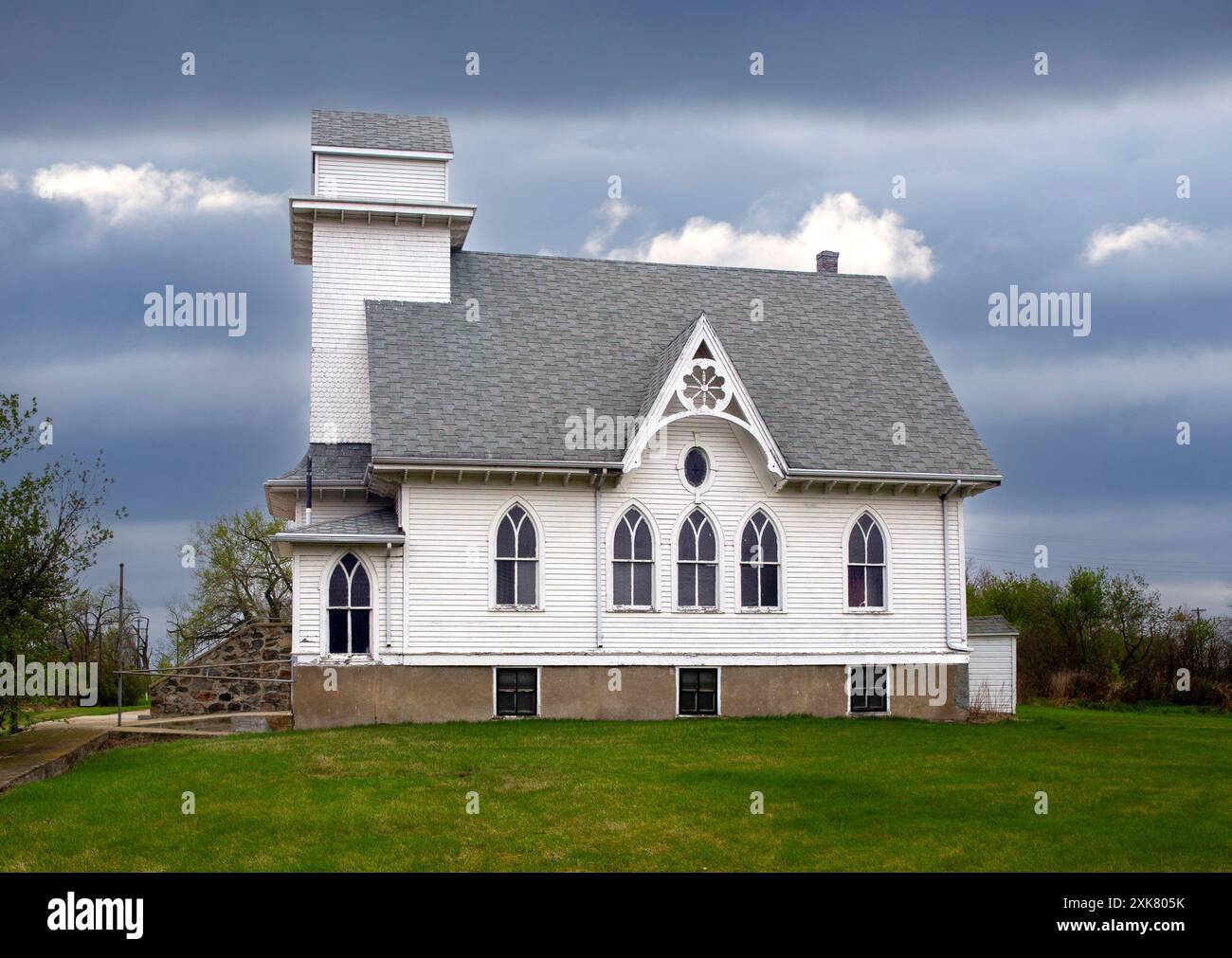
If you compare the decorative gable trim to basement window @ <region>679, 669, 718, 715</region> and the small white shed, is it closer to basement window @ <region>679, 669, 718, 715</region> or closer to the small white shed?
basement window @ <region>679, 669, 718, 715</region>

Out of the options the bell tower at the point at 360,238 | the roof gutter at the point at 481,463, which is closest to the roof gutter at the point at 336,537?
the roof gutter at the point at 481,463

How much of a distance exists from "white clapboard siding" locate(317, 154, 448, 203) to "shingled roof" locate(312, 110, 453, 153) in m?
0.34

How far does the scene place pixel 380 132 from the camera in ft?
107

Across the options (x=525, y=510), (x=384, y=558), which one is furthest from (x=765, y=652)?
(x=384, y=558)

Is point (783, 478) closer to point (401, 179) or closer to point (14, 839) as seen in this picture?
point (401, 179)

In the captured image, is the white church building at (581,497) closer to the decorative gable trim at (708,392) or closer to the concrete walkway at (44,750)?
the decorative gable trim at (708,392)

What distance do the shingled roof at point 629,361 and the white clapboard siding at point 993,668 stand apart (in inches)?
Answer: 318

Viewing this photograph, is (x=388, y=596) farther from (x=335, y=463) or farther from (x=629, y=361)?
(x=629, y=361)

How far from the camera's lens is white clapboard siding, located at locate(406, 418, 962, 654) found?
2708cm

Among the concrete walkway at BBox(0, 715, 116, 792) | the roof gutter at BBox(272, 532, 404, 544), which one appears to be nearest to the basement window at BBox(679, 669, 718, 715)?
the roof gutter at BBox(272, 532, 404, 544)

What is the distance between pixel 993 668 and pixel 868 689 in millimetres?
8225

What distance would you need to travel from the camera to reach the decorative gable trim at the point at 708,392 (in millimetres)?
27469

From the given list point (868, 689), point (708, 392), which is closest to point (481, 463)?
point (708, 392)

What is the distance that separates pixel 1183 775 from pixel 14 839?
49.8 ft
